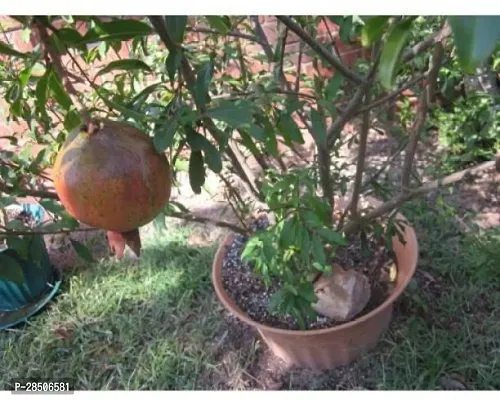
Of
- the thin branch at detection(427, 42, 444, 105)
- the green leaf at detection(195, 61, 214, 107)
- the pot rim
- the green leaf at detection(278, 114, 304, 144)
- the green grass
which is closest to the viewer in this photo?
the green leaf at detection(195, 61, 214, 107)

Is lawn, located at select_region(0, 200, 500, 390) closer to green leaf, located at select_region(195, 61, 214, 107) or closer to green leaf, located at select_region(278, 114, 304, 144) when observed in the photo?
green leaf, located at select_region(278, 114, 304, 144)

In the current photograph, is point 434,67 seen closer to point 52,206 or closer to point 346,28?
point 346,28

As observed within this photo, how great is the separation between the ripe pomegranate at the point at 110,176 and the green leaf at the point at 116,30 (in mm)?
109

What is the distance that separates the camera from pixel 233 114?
2.42ft

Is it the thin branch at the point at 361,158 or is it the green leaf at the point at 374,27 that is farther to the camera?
the thin branch at the point at 361,158

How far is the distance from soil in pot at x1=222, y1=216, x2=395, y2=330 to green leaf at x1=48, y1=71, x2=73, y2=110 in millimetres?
940

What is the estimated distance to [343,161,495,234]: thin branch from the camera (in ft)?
3.80

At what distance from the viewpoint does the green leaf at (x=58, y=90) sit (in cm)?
71

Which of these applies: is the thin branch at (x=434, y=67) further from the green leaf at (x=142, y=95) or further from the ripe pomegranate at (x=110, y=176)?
the ripe pomegranate at (x=110, y=176)

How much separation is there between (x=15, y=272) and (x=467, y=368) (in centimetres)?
112

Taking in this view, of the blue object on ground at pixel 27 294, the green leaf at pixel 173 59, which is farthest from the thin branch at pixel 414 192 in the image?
the blue object on ground at pixel 27 294

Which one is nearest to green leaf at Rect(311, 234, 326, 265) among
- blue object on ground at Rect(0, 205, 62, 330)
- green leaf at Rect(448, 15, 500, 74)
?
green leaf at Rect(448, 15, 500, 74)

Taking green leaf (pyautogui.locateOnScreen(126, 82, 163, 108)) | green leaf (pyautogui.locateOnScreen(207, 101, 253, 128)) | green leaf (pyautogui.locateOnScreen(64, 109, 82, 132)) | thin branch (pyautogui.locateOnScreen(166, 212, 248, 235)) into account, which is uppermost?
green leaf (pyautogui.locateOnScreen(207, 101, 253, 128))

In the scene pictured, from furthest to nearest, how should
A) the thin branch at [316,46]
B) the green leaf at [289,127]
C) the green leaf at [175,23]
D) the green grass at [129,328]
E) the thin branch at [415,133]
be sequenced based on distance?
1. the green grass at [129,328]
2. the thin branch at [415,133]
3. the green leaf at [289,127]
4. the thin branch at [316,46]
5. the green leaf at [175,23]
